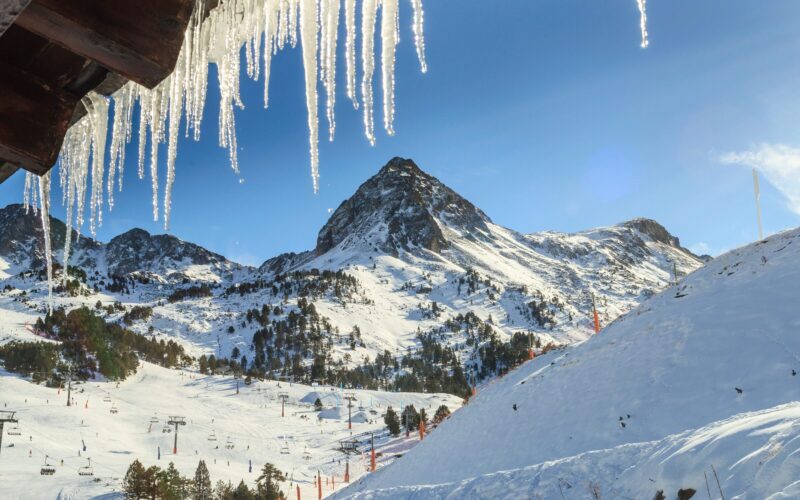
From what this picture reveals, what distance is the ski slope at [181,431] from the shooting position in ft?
162

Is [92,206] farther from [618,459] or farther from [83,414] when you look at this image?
[83,414]

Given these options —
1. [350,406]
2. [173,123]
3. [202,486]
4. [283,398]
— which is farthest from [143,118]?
[283,398]

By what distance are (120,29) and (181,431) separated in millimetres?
77442

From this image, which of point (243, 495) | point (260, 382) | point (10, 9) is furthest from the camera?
point (260, 382)

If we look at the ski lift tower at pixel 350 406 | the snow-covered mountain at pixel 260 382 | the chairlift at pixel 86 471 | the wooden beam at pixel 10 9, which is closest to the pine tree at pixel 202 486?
the snow-covered mountain at pixel 260 382

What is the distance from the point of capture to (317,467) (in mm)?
59844

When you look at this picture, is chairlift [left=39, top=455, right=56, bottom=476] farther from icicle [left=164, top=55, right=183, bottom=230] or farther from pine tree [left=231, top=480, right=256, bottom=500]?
icicle [left=164, top=55, right=183, bottom=230]

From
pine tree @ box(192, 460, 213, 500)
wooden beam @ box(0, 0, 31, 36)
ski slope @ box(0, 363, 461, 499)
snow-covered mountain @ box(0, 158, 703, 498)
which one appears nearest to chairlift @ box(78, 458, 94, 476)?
ski slope @ box(0, 363, 461, 499)

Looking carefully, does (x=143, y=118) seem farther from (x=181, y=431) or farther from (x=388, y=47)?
(x=181, y=431)

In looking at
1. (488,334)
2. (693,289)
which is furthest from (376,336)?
(693,289)

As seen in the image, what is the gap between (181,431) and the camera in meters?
69.8

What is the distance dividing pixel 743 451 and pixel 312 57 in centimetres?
642

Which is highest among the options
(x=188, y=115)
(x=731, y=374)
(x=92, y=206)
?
(x=188, y=115)

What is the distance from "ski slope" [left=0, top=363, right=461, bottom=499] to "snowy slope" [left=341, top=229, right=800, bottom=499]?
3743cm
